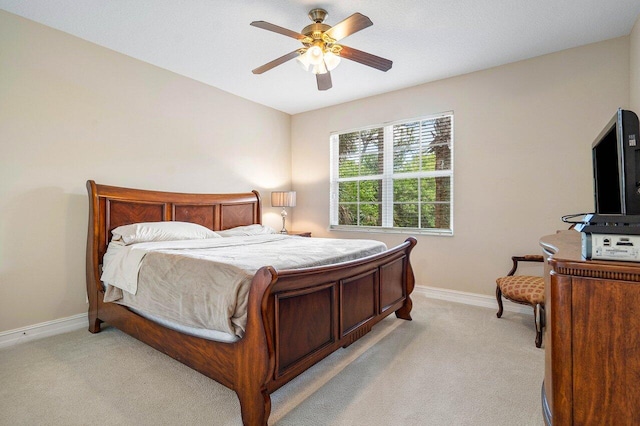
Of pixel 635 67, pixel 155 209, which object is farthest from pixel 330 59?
pixel 635 67

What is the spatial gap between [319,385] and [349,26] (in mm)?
2331

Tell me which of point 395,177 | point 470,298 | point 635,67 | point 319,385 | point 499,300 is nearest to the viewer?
point 319,385

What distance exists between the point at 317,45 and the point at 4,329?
330cm

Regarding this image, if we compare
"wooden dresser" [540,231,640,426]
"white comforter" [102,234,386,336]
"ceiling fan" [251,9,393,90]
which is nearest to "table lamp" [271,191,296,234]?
"white comforter" [102,234,386,336]

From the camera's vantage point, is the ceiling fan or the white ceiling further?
the white ceiling

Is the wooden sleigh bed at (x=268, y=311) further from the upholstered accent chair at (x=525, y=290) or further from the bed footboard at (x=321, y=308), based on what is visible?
the upholstered accent chair at (x=525, y=290)

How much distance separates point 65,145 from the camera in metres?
2.84

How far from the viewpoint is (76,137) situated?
114 inches

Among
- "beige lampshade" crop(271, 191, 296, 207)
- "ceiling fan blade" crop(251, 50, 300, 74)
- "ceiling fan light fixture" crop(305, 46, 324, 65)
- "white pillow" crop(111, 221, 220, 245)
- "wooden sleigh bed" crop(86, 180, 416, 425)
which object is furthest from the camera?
"beige lampshade" crop(271, 191, 296, 207)

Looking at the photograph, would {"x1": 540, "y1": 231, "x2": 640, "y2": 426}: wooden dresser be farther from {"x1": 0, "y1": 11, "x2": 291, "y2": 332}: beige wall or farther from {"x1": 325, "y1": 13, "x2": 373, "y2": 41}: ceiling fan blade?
{"x1": 0, "y1": 11, "x2": 291, "y2": 332}: beige wall

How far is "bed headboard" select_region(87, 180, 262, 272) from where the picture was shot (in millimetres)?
2785

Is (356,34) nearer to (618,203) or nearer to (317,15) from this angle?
(317,15)

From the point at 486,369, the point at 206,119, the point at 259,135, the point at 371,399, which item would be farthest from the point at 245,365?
the point at 259,135

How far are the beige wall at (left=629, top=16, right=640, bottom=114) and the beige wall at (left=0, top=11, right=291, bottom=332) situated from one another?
4221 mm
